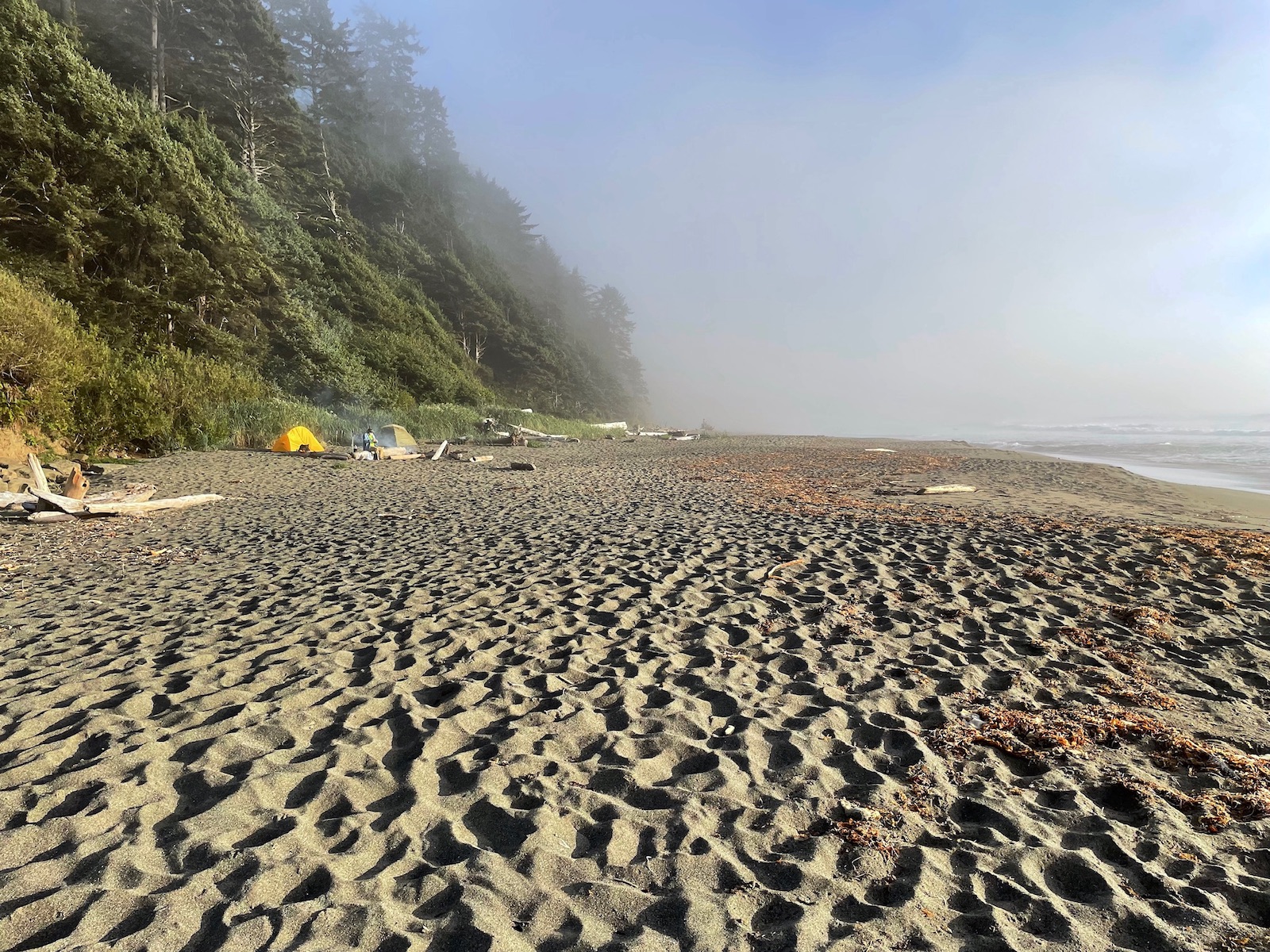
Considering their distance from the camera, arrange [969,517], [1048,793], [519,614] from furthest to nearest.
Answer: [969,517] → [519,614] → [1048,793]

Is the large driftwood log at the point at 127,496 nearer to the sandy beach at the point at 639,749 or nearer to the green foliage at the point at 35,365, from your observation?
the sandy beach at the point at 639,749

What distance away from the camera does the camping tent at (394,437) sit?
→ 2136 centimetres

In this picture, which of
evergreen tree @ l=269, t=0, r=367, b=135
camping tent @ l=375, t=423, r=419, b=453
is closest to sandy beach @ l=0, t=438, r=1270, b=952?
camping tent @ l=375, t=423, r=419, b=453

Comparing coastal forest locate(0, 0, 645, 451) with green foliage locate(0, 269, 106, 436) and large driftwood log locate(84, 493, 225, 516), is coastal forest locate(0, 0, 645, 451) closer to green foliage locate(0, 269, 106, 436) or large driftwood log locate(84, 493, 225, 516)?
green foliage locate(0, 269, 106, 436)

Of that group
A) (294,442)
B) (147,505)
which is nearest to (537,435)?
(294,442)

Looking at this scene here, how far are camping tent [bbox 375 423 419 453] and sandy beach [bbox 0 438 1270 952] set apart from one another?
1437 centimetres

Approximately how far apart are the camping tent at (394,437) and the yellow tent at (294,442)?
2.91 m

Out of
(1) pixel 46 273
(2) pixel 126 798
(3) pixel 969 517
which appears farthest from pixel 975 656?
(1) pixel 46 273

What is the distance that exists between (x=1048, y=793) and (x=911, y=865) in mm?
985

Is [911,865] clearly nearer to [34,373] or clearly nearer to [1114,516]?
[1114,516]

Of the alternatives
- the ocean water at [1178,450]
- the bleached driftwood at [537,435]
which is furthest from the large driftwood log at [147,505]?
the ocean water at [1178,450]

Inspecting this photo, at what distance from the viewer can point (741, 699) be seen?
370 cm

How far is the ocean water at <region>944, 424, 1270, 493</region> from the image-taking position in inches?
710

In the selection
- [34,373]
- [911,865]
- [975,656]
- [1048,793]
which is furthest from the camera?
[34,373]
